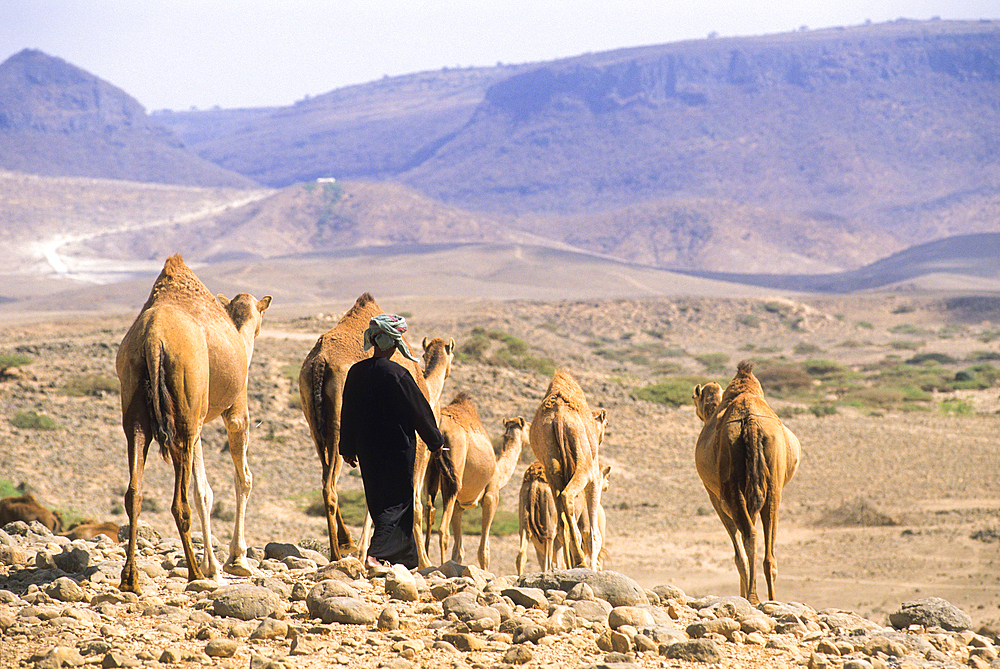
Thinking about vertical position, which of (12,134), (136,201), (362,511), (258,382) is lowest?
(362,511)

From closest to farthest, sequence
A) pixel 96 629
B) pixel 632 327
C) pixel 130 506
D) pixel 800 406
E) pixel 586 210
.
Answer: pixel 96 629 → pixel 130 506 → pixel 800 406 → pixel 632 327 → pixel 586 210

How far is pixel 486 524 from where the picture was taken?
1136cm

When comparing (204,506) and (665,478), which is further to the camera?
(665,478)

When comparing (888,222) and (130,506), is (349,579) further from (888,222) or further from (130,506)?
(888,222)

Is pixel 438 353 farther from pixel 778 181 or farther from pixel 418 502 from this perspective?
pixel 778 181

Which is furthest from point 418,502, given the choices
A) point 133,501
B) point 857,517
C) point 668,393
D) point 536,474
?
point 668,393

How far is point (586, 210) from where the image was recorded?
17462 centimetres

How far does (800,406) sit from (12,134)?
174677 mm

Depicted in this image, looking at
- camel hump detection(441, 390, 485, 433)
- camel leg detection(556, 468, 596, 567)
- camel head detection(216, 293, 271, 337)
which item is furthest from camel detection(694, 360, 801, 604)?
camel head detection(216, 293, 271, 337)

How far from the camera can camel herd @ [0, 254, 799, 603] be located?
22.2ft

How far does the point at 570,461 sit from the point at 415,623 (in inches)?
143

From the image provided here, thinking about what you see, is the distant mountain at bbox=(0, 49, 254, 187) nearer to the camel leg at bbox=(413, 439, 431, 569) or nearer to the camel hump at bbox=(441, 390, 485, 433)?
the camel hump at bbox=(441, 390, 485, 433)

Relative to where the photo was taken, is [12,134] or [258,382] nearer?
[258,382]

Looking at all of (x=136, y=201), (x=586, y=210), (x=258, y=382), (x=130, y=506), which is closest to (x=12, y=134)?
(x=136, y=201)
